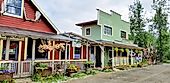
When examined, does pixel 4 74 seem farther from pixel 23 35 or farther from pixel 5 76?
pixel 23 35

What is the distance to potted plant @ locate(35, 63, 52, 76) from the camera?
1373 centimetres

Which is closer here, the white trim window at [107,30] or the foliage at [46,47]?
the foliage at [46,47]

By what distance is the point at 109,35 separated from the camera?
27250mm

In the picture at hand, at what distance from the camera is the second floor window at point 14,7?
1499 cm

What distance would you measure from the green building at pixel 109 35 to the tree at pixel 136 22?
56.6ft

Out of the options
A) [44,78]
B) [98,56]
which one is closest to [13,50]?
[44,78]

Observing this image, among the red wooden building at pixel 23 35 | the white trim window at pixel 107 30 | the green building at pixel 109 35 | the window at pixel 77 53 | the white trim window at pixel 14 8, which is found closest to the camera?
the red wooden building at pixel 23 35

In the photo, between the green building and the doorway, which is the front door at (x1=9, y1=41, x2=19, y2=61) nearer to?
the green building

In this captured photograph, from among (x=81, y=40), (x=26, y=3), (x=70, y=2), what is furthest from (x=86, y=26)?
(x=26, y=3)

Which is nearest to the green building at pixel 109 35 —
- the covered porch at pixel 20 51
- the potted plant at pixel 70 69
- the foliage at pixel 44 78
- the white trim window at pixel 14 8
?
the potted plant at pixel 70 69

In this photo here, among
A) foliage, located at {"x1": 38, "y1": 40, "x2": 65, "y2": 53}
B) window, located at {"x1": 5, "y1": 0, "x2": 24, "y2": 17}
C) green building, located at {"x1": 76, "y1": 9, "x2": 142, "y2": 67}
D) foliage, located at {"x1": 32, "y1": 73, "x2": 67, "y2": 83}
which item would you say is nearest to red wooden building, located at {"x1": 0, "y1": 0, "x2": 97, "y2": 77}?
window, located at {"x1": 5, "y1": 0, "x2": 24, "y2": 17}

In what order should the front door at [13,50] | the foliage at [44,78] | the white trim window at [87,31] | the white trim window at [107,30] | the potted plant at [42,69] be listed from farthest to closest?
the white trim window at [87,31] → the white trim window at [107,30] → the front door at [13,50] → the potted plant at [42,69] → the foliage at [44,78]

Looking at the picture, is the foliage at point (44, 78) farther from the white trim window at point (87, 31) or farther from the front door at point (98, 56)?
the white trim window at point (87, 31)

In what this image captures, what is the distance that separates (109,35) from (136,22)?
25945 millimetres
